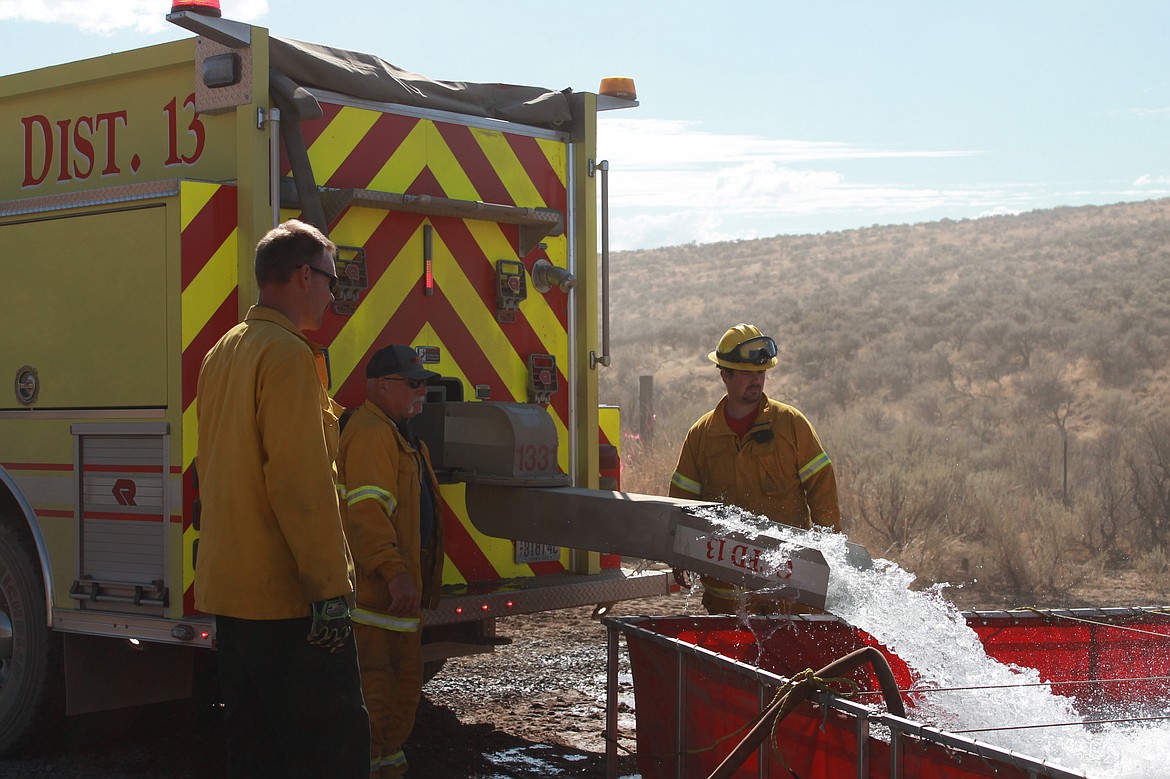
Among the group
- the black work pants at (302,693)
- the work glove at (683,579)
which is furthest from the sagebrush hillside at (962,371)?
the black work pants at (302,693)

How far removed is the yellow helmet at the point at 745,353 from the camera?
556cm

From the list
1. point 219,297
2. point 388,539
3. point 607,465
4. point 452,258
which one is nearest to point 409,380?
point 388,539

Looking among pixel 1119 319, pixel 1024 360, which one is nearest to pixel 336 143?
pixel 1024 360

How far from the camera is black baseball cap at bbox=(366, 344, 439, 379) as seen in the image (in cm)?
491

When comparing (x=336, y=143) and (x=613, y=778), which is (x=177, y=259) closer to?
(x=336, y=143)

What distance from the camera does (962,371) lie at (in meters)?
25.8

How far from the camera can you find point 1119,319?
2692 cm

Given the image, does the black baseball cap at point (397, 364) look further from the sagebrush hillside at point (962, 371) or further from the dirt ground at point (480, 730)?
the sagebrush hillside at point (962, 371)

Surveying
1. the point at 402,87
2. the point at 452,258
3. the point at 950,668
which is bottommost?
the point at 950,668

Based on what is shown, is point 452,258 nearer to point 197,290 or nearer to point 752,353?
point 197,290

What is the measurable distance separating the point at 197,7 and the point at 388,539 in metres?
2.10

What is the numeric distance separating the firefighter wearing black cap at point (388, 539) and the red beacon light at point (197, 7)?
1432 millimetres

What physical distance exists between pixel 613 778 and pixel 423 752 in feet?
4.57

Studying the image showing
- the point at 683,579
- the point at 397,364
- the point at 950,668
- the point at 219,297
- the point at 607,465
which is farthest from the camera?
the point at 607,465
